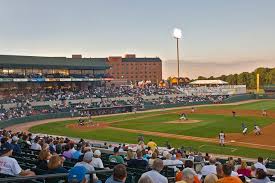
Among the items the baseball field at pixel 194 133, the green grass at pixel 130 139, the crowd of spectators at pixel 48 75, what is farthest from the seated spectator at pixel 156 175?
the crowd of spectators at pixel 48 75

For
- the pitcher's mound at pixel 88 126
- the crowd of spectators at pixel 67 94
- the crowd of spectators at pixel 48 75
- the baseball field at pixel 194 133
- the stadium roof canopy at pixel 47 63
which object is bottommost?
the pitcher's mound at pixel 88 126

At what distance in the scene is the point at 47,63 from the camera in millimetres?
88375

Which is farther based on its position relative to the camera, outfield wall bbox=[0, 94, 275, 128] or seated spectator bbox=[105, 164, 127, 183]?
outfield wall bbox=[0, 94, 275, 128]

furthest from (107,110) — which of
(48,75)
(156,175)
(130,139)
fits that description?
(156,175)

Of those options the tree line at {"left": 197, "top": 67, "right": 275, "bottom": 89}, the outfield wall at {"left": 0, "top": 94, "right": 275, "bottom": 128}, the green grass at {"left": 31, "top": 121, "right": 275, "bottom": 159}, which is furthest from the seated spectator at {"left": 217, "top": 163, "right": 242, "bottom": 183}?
the tree line at {"left": 197, "top": 67, "right": 275, "bottom": 89}

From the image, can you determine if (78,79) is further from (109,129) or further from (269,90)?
(269,90)

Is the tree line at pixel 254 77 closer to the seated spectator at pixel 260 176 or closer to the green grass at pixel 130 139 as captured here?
the green grass at pixel 130 139

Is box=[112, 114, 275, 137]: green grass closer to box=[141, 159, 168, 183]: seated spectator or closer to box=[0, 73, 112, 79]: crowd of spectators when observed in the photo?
box=[141, 159, 168, 183]: seated spectator

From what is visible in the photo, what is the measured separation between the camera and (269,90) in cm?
11469

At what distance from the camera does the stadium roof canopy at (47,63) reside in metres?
80.6

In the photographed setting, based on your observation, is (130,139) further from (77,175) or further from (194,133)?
(77,175)

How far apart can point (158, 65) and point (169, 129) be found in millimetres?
154796

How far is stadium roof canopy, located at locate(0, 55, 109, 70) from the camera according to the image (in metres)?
80.6

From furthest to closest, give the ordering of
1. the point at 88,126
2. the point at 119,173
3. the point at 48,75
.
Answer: the point at 48,75 < the point at 88,126 < the point at 119,173
